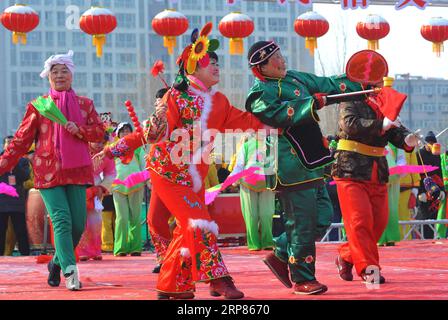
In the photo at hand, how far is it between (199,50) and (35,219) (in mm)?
8690

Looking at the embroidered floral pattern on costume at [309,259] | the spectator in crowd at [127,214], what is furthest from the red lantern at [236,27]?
the embroidered floral pattern on costume at [309,259]

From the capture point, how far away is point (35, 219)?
601 inches

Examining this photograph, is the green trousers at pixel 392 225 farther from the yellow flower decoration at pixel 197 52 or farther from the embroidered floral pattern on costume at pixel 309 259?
the yellow flower decoration at pixel 197 52

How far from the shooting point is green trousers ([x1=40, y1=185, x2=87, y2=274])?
7.93 m

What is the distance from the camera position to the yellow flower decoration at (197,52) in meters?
7.04

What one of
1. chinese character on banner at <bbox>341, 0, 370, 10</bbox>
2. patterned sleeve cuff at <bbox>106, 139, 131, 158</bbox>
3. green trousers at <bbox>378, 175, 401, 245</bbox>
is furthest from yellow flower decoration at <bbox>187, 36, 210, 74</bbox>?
chinese character on banner at <bbox>341, 0, 370, 10</bbox>

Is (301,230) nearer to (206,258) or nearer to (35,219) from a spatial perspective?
(206,258)

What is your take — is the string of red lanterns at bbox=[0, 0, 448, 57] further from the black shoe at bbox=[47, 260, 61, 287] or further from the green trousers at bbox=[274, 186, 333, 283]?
the green trousers at bbox=[274, 186, 333, 283]

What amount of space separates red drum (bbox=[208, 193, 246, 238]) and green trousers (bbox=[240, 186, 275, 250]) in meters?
1.48

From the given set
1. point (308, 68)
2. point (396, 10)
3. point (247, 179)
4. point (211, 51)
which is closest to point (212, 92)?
point (211, 51)

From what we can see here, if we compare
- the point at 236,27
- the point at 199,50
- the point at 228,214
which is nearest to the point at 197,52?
the point at 199,50

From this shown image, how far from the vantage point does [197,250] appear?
22.3 ft

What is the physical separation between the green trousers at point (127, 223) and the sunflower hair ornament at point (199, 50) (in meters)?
6.34

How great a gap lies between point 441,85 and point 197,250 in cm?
11576
